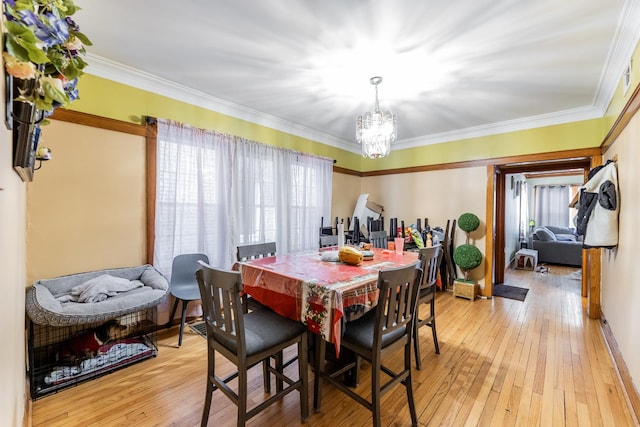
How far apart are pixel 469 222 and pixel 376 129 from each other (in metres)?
2.30

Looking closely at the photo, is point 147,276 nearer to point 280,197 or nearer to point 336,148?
point 280,197

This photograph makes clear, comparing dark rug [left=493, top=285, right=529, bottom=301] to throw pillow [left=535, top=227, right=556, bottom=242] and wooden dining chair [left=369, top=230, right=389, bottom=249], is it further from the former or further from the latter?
throw pillow [left=535, top=227, right=556, bottom=242]

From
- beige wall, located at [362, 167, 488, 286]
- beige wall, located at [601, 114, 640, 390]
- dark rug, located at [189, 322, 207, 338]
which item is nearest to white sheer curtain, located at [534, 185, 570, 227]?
beige wall, located at [362, 167, 488, 286]

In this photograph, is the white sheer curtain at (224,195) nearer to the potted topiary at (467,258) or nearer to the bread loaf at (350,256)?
the bread loaf at (350,256)

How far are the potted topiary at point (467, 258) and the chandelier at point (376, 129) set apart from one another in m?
2.05

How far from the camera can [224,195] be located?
3.25 metres

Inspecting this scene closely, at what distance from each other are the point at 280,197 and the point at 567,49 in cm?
321

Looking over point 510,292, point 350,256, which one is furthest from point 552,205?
point 350,256

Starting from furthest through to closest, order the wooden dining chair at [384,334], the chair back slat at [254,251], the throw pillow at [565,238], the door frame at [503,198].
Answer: the throw pillow at [565,238], the door frame at [503,198], the chair back slat at [254,251], the wooden dining chair at [384,334]

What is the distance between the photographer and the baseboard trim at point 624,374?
1.74m

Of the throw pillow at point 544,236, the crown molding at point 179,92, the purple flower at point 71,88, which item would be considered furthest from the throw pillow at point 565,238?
the purple flower at point 71,88

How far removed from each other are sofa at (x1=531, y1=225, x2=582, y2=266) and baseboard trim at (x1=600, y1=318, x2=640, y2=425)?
4.54 meters

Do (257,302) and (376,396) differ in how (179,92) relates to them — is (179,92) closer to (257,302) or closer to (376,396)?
(257,302)

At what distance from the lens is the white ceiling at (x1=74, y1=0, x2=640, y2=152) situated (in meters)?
1.80
